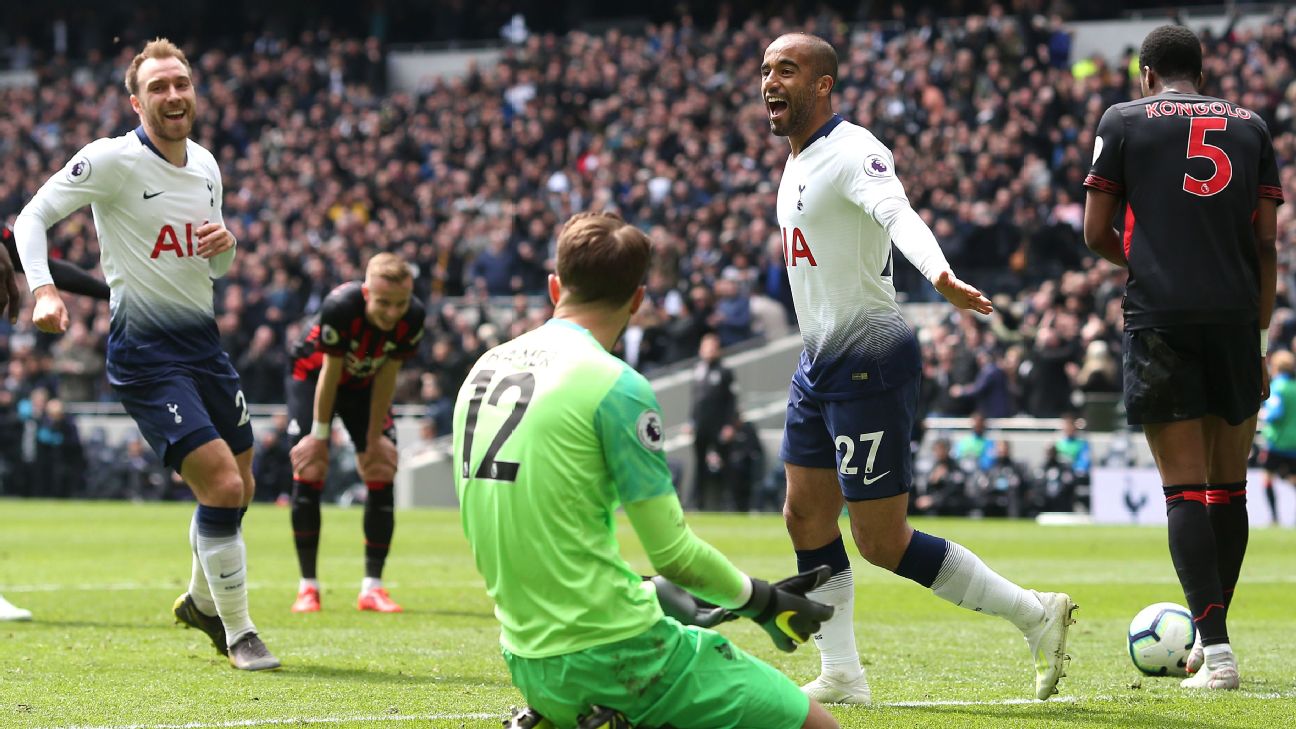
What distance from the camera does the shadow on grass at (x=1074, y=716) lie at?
18.9 feet

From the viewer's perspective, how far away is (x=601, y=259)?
416cm

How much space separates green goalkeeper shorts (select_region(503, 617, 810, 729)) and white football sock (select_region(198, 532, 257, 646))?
3.47 m

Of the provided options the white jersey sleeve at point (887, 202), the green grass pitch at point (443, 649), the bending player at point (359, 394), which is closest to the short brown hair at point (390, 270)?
the bending player at point (359, 394)

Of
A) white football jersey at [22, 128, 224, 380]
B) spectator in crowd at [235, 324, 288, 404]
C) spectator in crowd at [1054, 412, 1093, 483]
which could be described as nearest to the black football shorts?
white football jersey at [22, 128, 224, 380]

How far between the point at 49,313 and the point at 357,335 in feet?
11.7

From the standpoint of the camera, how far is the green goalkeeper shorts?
4027mm

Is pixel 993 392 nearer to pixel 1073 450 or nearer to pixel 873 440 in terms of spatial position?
pixel 1073 450

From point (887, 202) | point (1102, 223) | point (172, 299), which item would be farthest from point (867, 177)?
point (172, 299)

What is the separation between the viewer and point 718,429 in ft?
76.0

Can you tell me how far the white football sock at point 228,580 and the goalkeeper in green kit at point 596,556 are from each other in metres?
3.44

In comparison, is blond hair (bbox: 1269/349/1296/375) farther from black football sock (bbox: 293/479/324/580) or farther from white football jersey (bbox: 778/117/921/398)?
white football jersey (bbox: 778/117/921/398)

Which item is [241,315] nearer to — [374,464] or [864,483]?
[374,464]

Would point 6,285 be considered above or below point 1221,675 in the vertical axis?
above

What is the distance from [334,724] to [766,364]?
19753 millimetres
